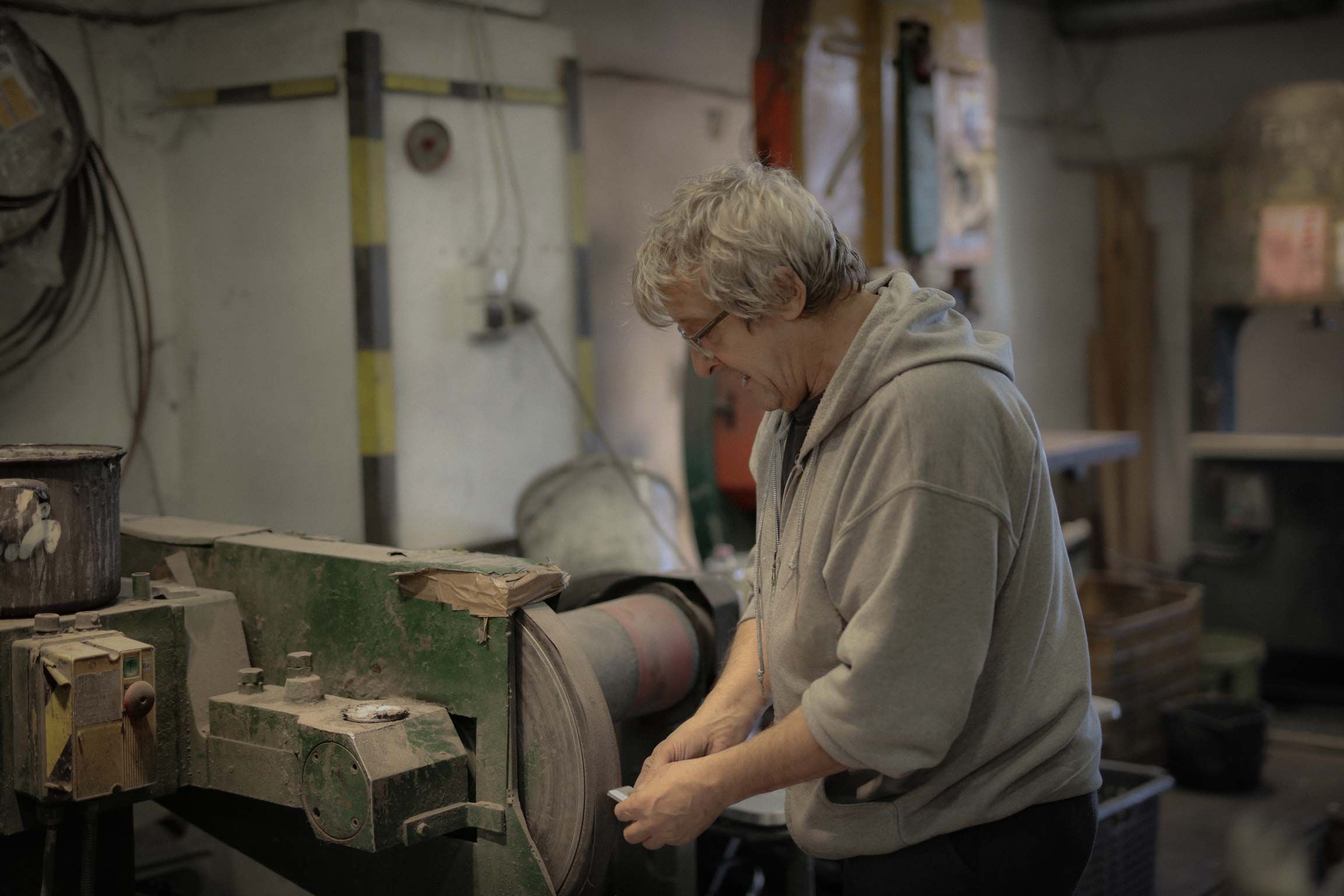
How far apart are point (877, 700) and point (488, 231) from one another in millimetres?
2738

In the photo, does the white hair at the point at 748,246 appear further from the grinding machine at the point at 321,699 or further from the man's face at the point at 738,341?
the grinding machine at the point at 321,699

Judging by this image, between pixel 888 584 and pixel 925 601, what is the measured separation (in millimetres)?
41

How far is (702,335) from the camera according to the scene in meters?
1.56

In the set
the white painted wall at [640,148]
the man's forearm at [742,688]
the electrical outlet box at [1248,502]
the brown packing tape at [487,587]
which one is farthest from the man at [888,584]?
the electrical outlet box at [1248,502]

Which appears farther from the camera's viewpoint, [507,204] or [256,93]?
[507,204]

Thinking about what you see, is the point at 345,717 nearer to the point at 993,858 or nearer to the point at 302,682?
the point at 302,682

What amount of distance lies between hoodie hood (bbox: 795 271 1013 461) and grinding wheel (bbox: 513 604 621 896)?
464 millimetres

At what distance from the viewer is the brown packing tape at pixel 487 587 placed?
169 cm

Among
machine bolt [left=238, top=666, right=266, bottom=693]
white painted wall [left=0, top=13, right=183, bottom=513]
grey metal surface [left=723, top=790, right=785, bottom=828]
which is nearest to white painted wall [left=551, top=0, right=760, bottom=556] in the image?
white painted wall [left=0, top=13, right=183, bottom=513]

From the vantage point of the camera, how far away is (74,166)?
3021mm

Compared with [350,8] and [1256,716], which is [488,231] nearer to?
[350,8]

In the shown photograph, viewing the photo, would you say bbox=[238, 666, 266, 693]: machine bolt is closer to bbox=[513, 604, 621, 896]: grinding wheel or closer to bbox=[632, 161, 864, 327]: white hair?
bbox=[513, 604, 621, 896]: grinding wheel

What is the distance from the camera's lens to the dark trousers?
1.46 metres

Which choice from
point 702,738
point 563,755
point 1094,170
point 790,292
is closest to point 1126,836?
point 702,738
